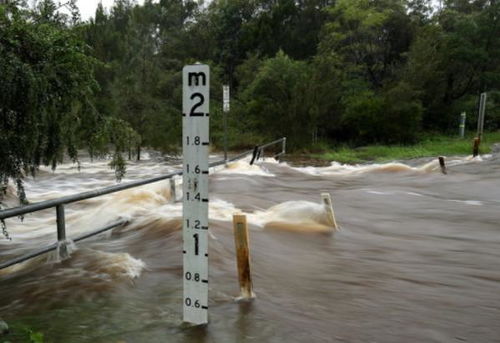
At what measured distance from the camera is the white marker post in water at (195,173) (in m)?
3.52

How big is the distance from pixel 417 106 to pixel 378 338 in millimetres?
26948

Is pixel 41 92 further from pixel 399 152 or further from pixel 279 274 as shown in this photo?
pixel 399 152

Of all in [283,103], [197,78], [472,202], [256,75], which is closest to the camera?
[197,78]

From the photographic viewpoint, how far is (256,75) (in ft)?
120

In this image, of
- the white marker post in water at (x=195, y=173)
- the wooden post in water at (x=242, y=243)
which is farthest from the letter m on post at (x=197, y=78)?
the wooden post in water at (x=242, y=243)

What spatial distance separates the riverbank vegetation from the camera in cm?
587

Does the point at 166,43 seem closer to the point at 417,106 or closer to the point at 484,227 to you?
the point at 417,106

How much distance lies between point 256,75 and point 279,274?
3193 cm

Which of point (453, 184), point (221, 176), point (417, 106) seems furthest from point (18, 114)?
point (417, 106)

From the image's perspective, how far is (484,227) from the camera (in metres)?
8.27

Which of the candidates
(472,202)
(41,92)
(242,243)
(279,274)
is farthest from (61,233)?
(472,202)

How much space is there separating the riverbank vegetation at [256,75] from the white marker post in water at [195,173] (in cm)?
269

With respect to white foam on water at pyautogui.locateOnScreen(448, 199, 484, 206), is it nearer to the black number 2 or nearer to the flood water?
the flood water

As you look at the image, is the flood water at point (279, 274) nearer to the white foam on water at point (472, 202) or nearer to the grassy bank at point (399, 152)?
the white foam on water at point (472, 202)
